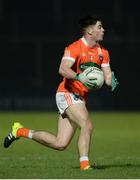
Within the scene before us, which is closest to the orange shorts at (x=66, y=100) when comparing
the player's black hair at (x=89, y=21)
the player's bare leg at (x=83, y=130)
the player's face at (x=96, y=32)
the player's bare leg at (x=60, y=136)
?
the player's bare leg at (x=83, y=130)

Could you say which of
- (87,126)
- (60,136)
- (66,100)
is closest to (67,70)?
(66,100)

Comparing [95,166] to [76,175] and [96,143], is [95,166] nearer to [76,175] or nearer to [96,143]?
[76,175]

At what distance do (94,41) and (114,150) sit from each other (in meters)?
4.64

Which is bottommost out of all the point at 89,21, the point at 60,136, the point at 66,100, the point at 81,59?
the point at 60,136

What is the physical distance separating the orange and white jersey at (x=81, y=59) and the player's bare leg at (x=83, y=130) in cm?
29

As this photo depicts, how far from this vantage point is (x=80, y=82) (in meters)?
11.4

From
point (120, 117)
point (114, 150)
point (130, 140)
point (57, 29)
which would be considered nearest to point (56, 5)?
point (57, 29)

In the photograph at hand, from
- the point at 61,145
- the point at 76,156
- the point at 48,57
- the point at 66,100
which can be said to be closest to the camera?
the point at 66,100

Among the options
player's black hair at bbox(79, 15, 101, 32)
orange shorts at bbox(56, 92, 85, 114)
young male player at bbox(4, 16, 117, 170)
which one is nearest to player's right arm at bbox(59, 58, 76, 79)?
young male player at bbox(4, 16, 117, 170)

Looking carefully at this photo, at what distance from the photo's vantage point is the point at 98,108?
2967 cm

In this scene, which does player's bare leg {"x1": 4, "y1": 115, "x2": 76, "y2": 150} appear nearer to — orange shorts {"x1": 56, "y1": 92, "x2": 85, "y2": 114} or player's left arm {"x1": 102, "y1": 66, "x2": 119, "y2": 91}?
orange shorts {"x1": 56, "y1": 92, "x2": 85, "y2": 114}

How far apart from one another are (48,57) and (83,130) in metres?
19.3

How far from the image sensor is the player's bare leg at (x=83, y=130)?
11.2m

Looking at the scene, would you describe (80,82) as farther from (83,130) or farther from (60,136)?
(60,136)
